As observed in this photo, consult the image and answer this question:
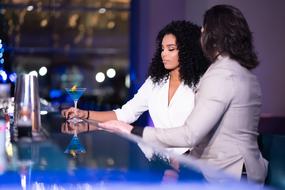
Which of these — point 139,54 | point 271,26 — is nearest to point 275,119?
point 271,26

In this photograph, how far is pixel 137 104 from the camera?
9.69 feet

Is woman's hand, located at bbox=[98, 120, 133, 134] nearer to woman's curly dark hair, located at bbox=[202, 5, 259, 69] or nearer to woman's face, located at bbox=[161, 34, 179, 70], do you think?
woman's curly dark hair, located at bbox=[202, 5, 259, 69]

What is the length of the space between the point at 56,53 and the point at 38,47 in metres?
0.30

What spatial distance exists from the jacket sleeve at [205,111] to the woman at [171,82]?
656 mm

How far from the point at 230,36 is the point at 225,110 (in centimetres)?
30

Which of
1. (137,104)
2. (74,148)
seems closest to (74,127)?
(137,104)

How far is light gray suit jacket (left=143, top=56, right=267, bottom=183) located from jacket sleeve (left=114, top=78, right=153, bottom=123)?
84 cm

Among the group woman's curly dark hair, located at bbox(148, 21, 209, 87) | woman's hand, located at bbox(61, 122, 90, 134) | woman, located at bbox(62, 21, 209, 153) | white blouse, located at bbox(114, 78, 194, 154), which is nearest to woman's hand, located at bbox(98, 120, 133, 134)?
woman's hand, located at bbox(61, 122, 90, 134)

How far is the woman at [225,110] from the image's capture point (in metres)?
1.94

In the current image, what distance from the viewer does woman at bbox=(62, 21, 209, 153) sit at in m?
2.67

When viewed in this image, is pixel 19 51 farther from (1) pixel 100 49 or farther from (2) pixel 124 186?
(2) pixel 124 186

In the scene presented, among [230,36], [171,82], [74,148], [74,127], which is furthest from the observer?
[171,82]

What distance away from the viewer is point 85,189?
3.58 ft

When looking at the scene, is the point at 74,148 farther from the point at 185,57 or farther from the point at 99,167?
the point at 185,57
